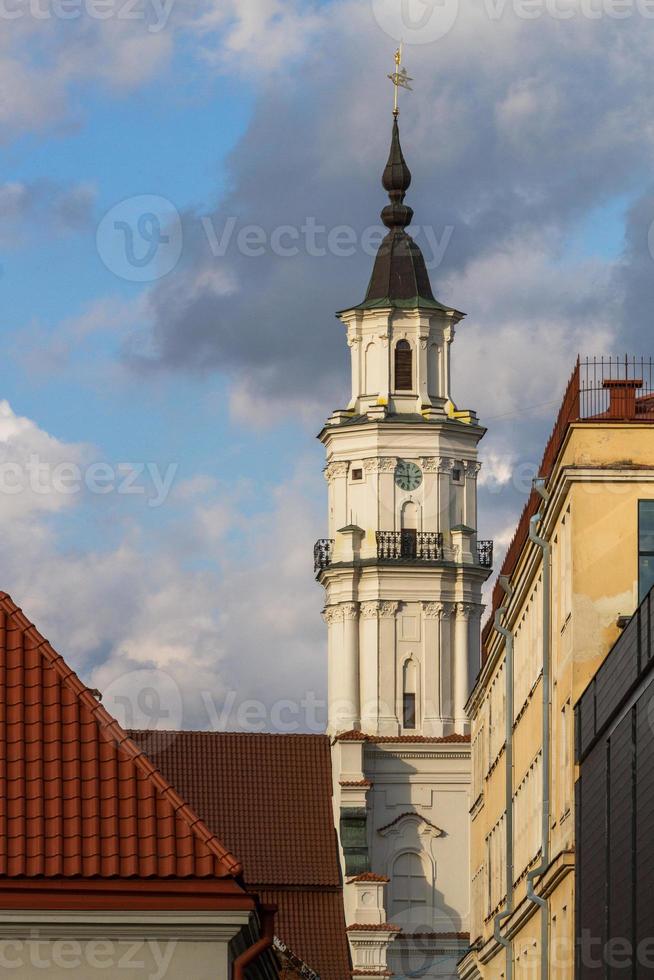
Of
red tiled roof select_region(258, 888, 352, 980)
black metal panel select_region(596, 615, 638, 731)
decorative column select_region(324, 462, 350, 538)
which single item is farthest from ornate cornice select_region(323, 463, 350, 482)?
black metal panel select_region(596, 615, 638, 731)

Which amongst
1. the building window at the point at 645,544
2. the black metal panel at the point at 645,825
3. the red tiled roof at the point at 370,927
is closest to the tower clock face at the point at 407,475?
the red tiled roof at the point at 370,927

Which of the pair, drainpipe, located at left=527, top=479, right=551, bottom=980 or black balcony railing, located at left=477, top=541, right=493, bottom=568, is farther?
black balcony railing, located at left=477, top=541, right=493, bottom=568

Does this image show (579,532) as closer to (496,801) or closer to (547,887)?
(547,887)

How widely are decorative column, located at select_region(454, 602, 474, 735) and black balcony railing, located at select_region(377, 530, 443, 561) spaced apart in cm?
219

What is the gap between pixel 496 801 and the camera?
54.9 metres

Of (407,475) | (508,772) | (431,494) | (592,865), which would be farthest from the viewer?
(407,475)

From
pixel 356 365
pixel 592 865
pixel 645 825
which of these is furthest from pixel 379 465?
pixel 645 825

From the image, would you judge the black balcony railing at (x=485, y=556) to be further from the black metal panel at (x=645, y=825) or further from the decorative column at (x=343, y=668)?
the black metal panel at (x=645, y=825)

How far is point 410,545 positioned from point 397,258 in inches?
480

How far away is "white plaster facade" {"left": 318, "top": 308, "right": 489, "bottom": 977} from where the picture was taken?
298 feet

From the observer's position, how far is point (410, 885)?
91125mm

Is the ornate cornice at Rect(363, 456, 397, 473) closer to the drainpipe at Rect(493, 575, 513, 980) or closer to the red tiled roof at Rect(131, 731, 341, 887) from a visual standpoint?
the red tiled roof at Rect(131, 731, 341, 887)

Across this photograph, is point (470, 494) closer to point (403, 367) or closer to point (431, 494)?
point (431, 494)

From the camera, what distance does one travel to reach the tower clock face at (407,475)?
9550 centimetres
